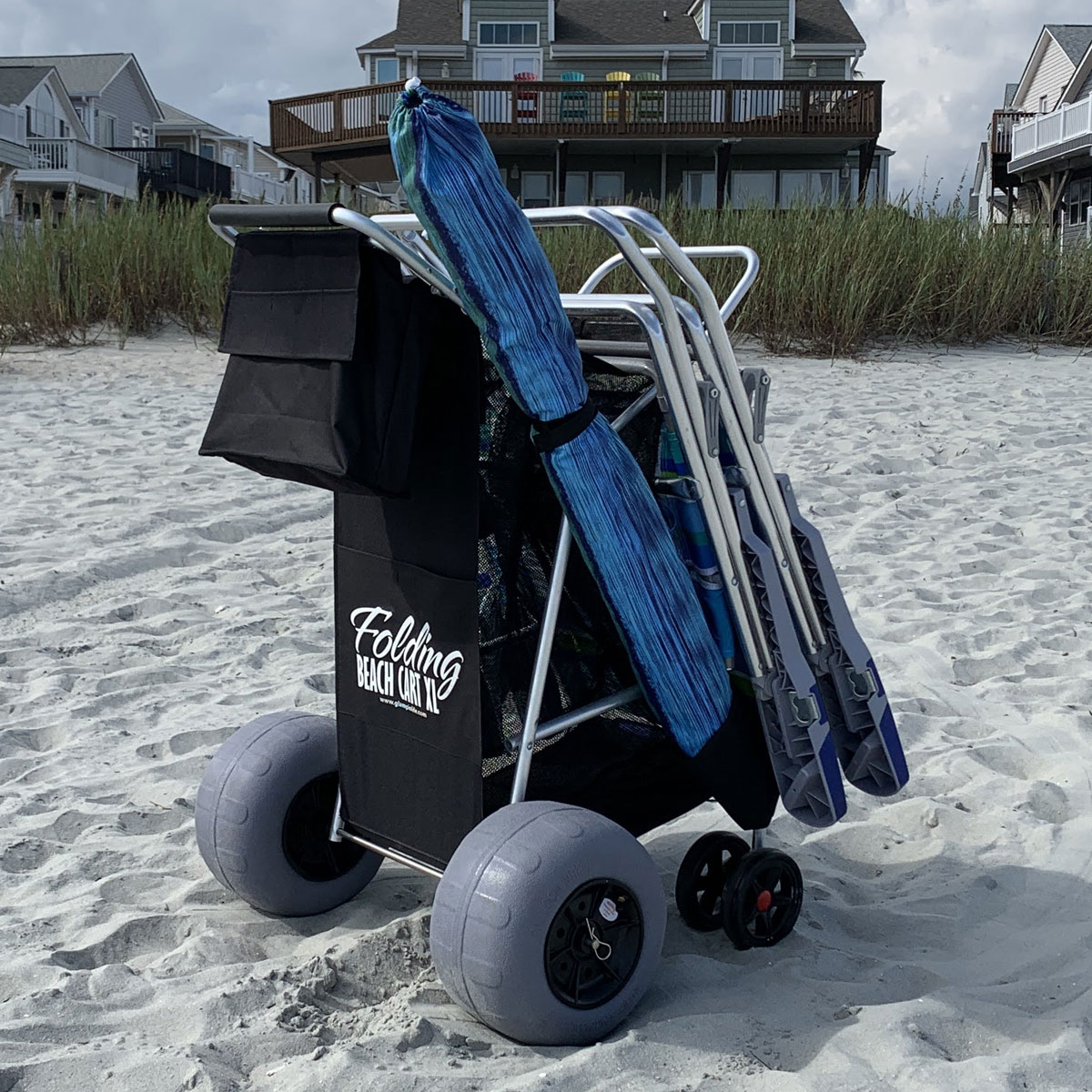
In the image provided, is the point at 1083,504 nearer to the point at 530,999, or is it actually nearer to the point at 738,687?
the point at 738,687

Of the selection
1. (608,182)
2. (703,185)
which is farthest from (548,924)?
(703,185)

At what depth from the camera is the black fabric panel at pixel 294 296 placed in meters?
2.19

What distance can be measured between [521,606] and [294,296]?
0.71 metres

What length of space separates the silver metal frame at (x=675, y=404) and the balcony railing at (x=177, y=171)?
35860 millimetres

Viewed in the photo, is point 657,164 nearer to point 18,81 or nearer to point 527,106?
point 527,106

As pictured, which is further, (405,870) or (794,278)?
(794,278)

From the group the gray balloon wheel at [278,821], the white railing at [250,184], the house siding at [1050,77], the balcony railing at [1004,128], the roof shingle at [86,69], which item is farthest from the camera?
the roof shingle at [86,69]

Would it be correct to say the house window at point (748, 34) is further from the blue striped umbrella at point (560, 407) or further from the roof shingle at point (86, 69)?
the blue striped umbrella at point (560, 407)

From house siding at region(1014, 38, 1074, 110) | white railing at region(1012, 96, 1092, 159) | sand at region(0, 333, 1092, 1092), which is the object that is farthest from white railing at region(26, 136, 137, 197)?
sand at region(0, 333, 1092, 1092)

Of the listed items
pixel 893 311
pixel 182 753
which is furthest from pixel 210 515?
pixel 893 311

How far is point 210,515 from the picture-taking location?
6398 millimetres

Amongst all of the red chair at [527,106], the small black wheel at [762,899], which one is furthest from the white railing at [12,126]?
the small black wheel at [762,899]

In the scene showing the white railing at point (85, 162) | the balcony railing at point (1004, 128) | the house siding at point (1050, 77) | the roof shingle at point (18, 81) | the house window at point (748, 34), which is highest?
the house siding at point (1050, 77)

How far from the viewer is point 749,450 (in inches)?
98.5
